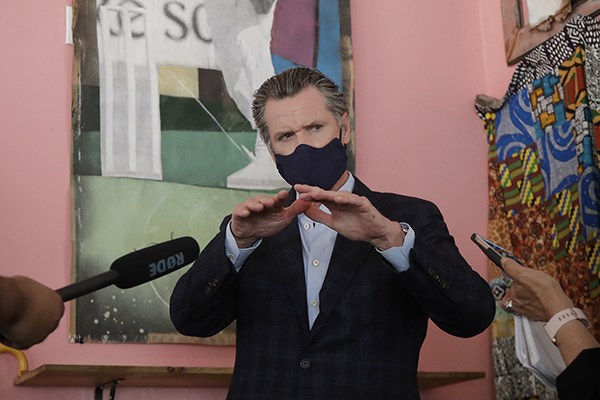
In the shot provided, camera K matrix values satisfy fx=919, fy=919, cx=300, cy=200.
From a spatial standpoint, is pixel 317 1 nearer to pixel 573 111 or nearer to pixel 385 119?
pixel 385 119

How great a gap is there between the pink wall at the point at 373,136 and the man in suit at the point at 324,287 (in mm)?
1017

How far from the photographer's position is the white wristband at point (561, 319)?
204 centimetres

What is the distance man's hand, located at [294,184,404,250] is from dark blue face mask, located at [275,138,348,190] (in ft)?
0.67

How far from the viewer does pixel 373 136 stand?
11.8ft

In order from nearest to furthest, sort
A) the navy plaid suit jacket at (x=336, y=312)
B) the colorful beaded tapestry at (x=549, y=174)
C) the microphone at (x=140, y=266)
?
the microphone at (x=140, y=266) < the navy plaid suit jacket at (x=336, y=312) < the colorful beaded tapestry at (x=549, y=174)

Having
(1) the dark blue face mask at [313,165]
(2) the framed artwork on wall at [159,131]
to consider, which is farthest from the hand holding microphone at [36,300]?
(2) the framed artwork on wall at [159,131]

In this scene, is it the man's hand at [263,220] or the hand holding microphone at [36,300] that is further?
the man's hand at [263,220]

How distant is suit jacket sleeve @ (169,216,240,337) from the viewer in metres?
1.99

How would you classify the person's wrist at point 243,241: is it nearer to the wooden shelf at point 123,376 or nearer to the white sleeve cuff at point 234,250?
the white sleeve cuff at point 234,250

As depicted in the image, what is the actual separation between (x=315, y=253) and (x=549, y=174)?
138cm

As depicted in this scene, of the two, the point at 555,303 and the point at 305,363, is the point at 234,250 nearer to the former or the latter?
the point at 305,363

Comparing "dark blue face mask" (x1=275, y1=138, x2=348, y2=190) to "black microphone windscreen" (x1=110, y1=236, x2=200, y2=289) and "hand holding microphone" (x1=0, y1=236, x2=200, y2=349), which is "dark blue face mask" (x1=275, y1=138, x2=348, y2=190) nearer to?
"black microphone windscreen" (x1=110, y1=236, x2=200, y2=289)

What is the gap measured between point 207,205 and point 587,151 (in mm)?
1287


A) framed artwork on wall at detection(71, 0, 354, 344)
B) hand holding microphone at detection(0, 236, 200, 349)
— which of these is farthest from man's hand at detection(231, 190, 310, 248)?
framed artwork on wall at detection(71, 0, 354, 344)
